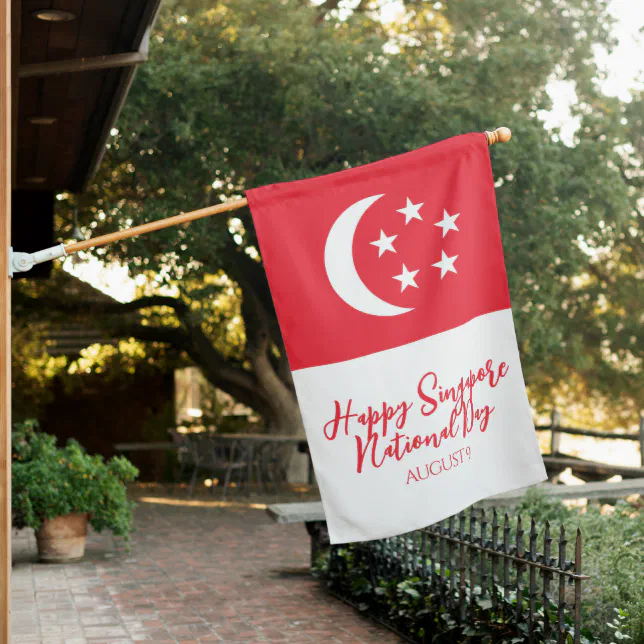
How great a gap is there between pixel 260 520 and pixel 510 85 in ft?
23.1

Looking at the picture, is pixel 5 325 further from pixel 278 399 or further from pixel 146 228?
pixel 278 399

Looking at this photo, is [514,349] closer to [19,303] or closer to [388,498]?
[388,498]

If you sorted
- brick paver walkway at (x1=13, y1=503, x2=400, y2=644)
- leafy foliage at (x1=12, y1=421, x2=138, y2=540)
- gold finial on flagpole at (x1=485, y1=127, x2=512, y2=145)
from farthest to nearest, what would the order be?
1. leafy foliage at (x1=12, y1=421, x2=138, y2=540)
2. brick paver walkway at (x1=13, y1=503, x2=400, y2=644)
3. gold finial on flagpole at (x1=485, y1=127, x2=512, y2=145)

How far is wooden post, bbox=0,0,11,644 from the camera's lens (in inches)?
131

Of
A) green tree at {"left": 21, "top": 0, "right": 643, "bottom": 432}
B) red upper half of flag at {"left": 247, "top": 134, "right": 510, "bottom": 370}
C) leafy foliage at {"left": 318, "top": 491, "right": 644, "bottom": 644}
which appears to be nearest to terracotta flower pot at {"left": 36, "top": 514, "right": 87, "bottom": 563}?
leafy foliage at {"left": 318, "top": 491, "right": 644, "bottom": 644}

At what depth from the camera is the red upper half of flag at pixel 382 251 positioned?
3975 mm

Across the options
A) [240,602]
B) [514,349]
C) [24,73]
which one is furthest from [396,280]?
[240,602]

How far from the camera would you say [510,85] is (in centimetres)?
1320

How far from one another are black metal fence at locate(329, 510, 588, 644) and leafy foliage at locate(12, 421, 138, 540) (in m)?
2.83

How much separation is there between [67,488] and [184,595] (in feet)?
5.58

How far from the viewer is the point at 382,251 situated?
13.4 feet

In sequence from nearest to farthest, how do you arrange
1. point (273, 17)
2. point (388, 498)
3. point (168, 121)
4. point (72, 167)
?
point (388, 498) < point (72, 167) < point (168, 121) < point (273, 17)

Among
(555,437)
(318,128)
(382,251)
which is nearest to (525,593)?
(382,251)

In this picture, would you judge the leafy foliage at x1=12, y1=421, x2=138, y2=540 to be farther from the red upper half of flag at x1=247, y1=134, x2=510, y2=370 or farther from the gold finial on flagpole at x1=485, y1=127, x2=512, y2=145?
the gold finial on flagpole at x1=485, y1=127, x2=512, y2=145
